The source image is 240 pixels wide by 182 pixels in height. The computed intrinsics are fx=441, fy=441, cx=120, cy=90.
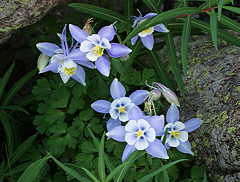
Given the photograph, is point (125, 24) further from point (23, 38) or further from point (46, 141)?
point (23, 38)

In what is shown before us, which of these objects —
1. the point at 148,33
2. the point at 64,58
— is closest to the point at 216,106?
the point at 148,33

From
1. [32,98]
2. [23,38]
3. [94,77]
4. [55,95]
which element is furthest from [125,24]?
[23,38]

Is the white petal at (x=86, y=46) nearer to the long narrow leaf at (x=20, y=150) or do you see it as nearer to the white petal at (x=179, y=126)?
the white petal at (x=179, y=126)

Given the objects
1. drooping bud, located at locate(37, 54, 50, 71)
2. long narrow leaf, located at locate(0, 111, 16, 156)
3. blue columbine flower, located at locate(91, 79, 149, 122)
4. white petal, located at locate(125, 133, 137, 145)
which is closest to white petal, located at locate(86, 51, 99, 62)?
blue columbine flower, located at locate(91, 79, 149, 122)

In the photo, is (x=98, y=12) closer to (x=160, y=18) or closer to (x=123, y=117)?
(x=160, y=18)

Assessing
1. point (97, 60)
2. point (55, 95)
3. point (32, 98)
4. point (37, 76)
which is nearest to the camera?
point (97, 60)

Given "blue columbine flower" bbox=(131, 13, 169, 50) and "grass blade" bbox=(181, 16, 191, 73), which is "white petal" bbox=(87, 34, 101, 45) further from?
"grass blade" bbox=(181, 16, 191, 73)
